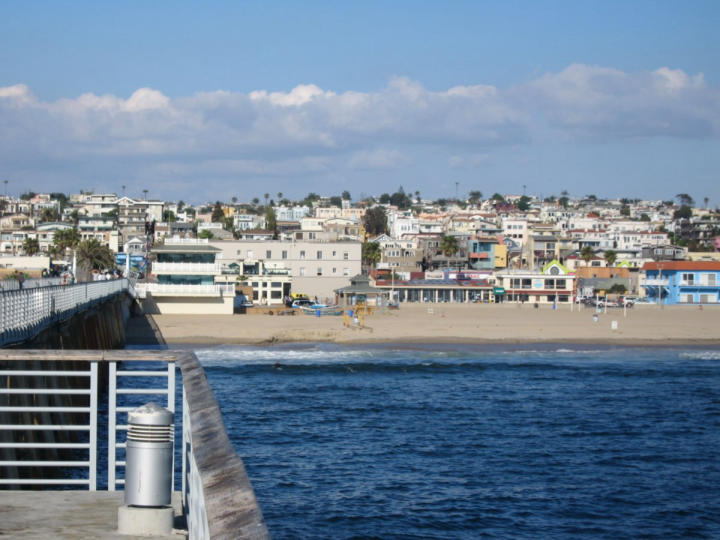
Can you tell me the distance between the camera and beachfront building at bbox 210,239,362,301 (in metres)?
99.7

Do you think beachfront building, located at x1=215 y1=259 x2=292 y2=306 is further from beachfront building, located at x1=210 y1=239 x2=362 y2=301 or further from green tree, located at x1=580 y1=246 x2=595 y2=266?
green tree, located at x1=580 y1=246 x2=595 y2=266

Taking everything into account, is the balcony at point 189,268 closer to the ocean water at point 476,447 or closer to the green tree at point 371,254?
the ocean water at point 476,447

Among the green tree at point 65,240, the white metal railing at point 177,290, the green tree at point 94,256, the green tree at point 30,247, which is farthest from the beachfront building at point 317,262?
the green tree at point 30,247

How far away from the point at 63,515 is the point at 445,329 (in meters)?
59.0

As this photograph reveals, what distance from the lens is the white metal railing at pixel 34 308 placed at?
19453 mm

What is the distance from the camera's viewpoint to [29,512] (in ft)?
21.9

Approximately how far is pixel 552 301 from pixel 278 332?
48041 millimetres

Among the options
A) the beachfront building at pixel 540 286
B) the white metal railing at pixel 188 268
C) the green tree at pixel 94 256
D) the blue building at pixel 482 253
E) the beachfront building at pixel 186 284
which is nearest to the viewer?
the beachfront building at pixel 186 284

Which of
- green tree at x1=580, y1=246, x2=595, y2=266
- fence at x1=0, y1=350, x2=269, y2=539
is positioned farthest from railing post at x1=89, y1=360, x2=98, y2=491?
green tree at x1=580, y1=246, x2=595, y2=266

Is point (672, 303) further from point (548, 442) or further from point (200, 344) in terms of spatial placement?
point (548, 442)

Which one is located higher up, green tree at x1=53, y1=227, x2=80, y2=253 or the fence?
green tree at x1=53, y1=227, x2=80, y2=253

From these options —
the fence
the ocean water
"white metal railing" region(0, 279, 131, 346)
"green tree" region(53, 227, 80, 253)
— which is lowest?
the ocean water

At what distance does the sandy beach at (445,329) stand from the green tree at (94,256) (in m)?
48.8

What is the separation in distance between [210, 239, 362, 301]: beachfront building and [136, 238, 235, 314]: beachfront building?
24.6 meters
